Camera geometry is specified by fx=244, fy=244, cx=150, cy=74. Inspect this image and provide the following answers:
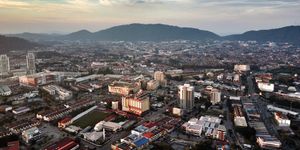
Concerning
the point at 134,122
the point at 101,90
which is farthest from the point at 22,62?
the point at 134,122

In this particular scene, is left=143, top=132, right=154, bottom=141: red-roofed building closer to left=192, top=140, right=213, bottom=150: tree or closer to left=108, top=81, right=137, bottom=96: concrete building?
left=192, top=140, right=213, bottom=150: tree

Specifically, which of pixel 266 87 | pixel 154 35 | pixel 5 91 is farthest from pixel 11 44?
pixel 154 35

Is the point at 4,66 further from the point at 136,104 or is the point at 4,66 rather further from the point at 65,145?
the point at 65,145

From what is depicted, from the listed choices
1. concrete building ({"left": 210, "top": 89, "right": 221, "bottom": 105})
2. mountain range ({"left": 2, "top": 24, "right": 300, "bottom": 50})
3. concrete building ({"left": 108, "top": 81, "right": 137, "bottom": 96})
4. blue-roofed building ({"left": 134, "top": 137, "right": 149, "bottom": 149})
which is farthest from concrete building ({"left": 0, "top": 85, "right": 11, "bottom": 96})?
mountain range ({"left": 2, "top": 24, "right": 300, "bottom": 50})

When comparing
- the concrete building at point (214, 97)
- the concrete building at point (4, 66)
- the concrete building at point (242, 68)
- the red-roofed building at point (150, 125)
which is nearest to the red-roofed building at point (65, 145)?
the red-roofed building at point (150, 125)

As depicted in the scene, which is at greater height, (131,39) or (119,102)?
(131,39)

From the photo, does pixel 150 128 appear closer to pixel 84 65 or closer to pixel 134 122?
pixel 134 122

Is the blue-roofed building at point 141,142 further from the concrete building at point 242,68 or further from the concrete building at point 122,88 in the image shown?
the concrete building at point 242,68
